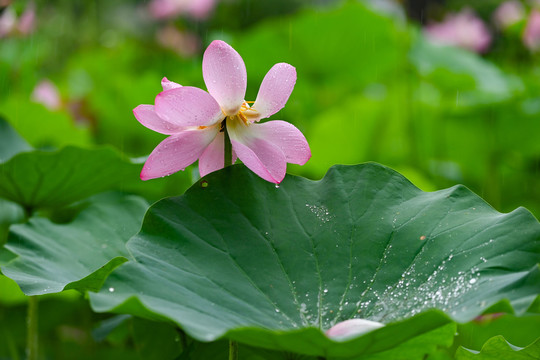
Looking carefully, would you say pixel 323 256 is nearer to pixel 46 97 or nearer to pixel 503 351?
pixel 503 351

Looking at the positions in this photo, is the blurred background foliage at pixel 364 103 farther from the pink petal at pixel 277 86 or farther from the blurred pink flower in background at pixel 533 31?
the pink petal at pixel 277 86

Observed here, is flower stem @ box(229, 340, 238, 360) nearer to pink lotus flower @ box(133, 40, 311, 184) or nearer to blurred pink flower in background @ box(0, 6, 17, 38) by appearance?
pink lotus flower @ box(133, 40, 311, 184)

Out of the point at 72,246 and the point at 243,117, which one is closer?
the point at 243,117

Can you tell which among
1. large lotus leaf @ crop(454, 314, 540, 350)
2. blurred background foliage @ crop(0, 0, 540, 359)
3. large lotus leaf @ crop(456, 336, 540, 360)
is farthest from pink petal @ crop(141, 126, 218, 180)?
blurred background foliage @ crop(0, 0, 540, 359)

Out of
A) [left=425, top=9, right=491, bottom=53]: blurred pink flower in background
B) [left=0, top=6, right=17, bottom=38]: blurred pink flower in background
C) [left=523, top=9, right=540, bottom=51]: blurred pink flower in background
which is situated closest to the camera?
[left=0, top=6, right=17, bottom=38]: blurred pink flower in background

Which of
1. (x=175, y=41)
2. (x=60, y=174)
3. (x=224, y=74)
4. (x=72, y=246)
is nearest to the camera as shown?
(x=224, y=74)

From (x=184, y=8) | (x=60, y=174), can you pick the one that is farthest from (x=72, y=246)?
(x=184, y=8)

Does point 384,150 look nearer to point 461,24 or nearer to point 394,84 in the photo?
point 394,84
